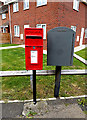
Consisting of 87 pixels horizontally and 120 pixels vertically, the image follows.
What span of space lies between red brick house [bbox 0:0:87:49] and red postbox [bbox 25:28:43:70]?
799cm

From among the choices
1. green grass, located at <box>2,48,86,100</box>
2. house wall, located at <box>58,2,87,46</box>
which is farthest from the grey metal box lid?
house wall, located at <box>58,2,87,46</box>

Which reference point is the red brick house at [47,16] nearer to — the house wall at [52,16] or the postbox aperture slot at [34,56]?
the house wall at [52,16]

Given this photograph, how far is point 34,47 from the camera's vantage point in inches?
84.4

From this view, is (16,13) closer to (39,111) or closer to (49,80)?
(49,80)

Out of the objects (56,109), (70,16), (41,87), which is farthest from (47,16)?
(56,109)

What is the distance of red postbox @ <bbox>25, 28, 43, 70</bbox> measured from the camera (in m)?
2.08

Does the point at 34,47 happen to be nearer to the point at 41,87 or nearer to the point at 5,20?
the point at 41,87

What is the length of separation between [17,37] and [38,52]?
1275cm

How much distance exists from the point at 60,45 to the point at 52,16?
8041mm

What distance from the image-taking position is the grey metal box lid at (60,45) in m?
2.25

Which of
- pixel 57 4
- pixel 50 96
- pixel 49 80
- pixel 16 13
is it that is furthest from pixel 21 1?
pixel 50 96

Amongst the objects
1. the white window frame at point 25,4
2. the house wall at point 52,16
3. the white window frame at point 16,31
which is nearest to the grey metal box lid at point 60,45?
the house wall at point 52,16

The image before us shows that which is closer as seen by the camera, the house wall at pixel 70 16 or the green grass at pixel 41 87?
the green grass at pixel 41 87

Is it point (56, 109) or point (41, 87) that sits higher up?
point (41, 87)
